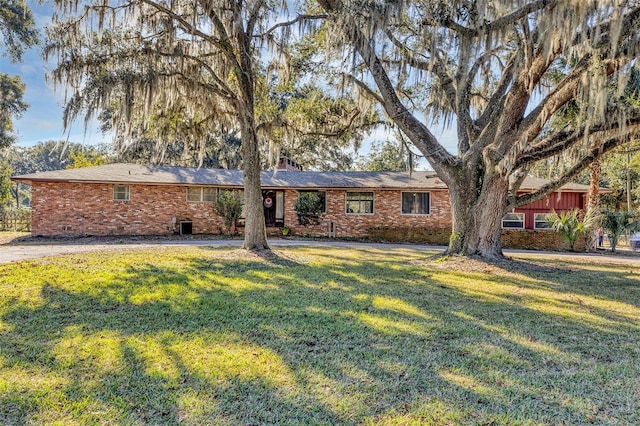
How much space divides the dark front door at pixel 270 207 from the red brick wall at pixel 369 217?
138 cm

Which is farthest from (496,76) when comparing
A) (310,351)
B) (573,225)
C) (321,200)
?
(310,351)

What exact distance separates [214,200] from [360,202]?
6.71m

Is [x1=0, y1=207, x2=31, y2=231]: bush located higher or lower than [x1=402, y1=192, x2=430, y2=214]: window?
lower

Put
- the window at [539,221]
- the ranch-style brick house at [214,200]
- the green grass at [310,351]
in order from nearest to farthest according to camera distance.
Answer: the green grass at [310,351] → the ranch-style brick house at [214,200] → the window at [539,221]

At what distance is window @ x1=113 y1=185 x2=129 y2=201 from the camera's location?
15.4m

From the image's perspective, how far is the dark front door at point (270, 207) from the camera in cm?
1788

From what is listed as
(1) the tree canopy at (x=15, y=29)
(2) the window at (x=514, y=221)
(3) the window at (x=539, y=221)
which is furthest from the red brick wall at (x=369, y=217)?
(1) the tree canopy at (x=15, y=29)

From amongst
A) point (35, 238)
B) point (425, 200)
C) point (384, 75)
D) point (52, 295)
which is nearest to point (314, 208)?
point (425, 200)

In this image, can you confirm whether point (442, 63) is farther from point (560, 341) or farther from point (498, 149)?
point (560, 341)

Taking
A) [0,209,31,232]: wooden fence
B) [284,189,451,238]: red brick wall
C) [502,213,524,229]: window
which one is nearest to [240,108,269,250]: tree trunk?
[284,189,451,238]: red brick wall

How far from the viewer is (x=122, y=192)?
1551 cm

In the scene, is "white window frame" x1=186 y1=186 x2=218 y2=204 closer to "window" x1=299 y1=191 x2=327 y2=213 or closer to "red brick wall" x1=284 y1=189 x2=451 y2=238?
"red brick wall" x1=284 y1=189 x2=451 y2=238

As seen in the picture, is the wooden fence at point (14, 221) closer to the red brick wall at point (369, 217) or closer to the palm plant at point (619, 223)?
the red brick wall at point (369, 217)

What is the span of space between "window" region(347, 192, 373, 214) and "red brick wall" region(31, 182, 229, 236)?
19.5 feet
